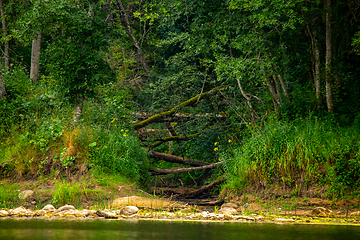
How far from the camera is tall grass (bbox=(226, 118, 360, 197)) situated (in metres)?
8.00

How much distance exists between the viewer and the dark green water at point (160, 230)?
4.17 m

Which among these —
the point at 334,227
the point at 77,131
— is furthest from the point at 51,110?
the point at 334,227

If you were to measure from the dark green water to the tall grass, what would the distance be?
3.01 metres

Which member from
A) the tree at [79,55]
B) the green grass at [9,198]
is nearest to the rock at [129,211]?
the green grass at [9,198]

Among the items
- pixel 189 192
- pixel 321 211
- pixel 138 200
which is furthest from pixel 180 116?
pixel 321 211

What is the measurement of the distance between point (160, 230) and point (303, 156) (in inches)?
187

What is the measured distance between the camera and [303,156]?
8336 mm

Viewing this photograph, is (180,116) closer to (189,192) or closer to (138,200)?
(189,192)

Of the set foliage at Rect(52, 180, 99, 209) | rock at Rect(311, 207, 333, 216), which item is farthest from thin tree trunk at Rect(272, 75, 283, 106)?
foliage at Rect(52, 180, 99, 209)

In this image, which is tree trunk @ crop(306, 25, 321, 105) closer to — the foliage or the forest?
the forest

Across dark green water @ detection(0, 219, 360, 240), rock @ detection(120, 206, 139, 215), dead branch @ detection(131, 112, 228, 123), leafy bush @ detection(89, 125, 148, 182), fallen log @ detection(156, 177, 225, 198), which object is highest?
dead branch @ detection(131, 112, 228, 123)

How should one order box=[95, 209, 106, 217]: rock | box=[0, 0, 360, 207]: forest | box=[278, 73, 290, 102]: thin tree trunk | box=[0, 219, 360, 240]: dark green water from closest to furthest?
box=[0, 219, 360, 240]: dark green water → box=[95, 209, 106, 217]: rock → box=[0, 0, 360, 207]: forest → box=[278, 73, 290, 102]: thin tree trunk

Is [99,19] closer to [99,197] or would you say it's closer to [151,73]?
[99,197]

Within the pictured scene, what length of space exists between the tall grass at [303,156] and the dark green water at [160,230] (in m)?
3.01
